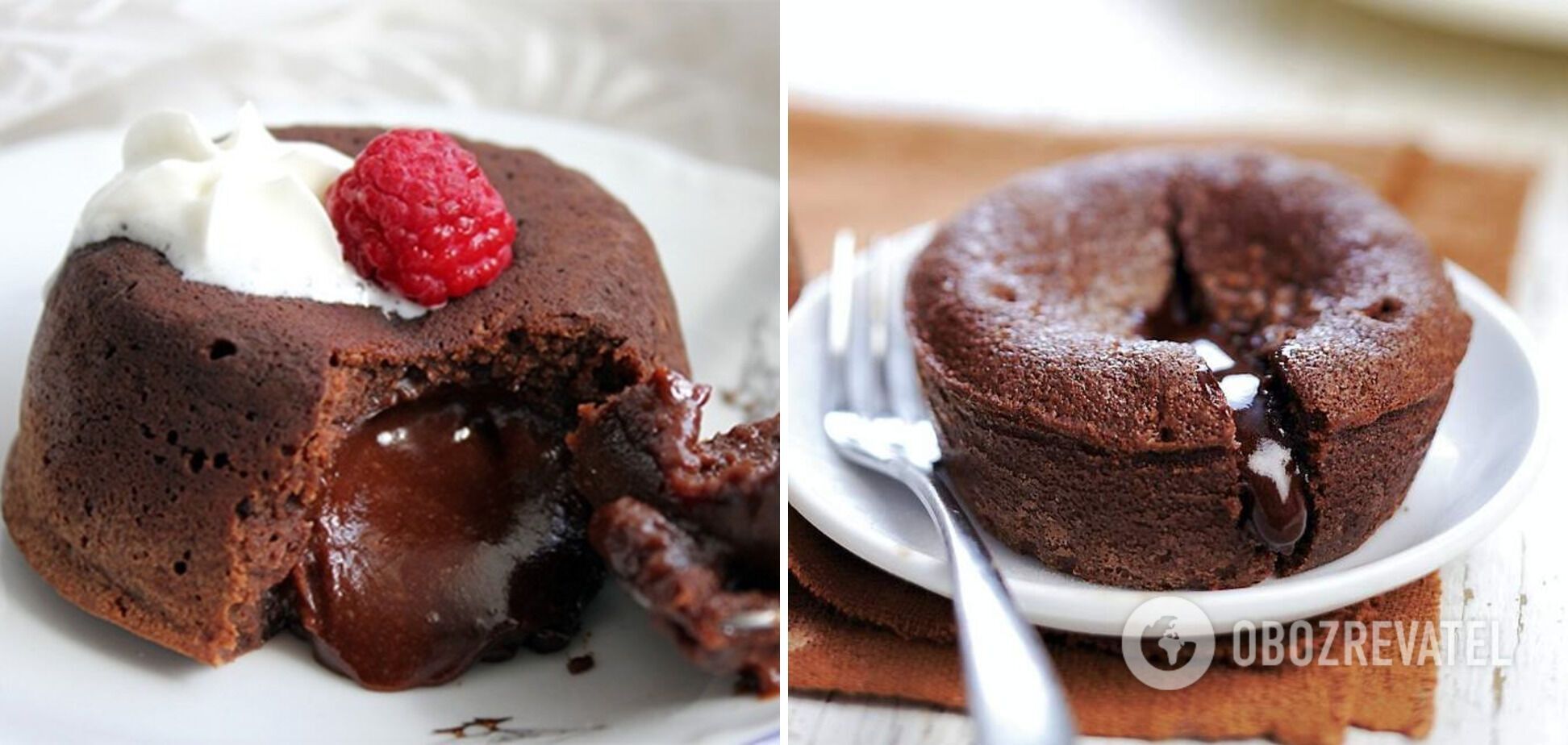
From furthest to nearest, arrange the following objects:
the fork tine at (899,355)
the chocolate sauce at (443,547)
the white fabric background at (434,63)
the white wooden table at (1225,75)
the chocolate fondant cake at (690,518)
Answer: the white wooden table at (1225,75) < the white fabric background at (434,63) < the fork tine at (899,355) < the chocolate sauce at (443,547) < the chocolate fondant cake at (690,518)

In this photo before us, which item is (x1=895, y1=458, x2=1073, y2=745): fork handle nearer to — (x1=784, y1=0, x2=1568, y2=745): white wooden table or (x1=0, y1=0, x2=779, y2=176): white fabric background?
(x1=784, y1=0, x2=1568, y2=745): white wooden table

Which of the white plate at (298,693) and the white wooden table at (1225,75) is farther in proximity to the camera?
the white wooden table at (1225,75)

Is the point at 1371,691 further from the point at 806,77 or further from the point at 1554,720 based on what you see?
the point at 806,77

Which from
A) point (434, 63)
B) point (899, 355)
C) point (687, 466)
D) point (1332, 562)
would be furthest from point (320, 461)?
point (434, 63)

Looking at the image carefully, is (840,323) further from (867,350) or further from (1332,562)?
(1332,562)

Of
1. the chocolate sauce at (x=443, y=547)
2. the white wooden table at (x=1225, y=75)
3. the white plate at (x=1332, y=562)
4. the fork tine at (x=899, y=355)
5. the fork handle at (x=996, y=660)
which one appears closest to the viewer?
the fork handle at (x=996, y=660)

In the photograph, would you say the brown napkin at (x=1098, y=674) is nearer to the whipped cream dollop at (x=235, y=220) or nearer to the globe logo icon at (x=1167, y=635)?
the globe logo icon at (x=1167, y=635)

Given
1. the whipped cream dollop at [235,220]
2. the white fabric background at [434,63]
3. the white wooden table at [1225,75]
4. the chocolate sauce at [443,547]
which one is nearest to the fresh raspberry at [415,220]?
the whipped cream dollop at [235,220]
